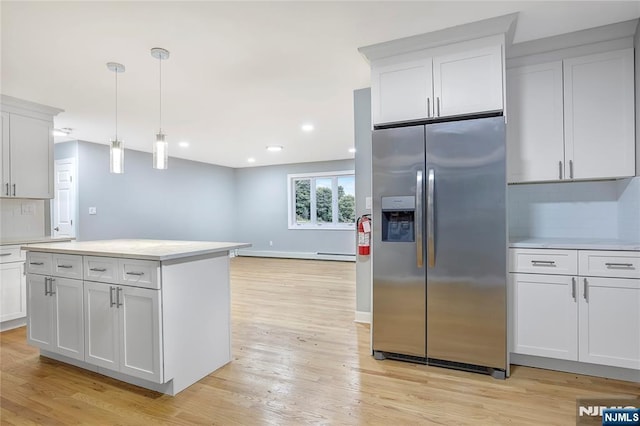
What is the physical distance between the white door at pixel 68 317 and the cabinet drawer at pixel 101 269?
138 mm

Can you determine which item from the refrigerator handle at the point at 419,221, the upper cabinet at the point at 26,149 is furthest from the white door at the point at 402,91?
the upper cabinet at the point at 26,149

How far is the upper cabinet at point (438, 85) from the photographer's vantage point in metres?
2.36

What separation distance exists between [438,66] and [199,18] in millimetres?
1732

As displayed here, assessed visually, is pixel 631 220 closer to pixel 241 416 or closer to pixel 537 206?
pixel 537 206

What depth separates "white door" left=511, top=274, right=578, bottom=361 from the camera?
90.7 inches

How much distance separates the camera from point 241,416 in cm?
192

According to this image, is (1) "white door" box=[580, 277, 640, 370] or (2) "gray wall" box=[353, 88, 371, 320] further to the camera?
(2) "gray wall" box=[353, 88, 371, 320]

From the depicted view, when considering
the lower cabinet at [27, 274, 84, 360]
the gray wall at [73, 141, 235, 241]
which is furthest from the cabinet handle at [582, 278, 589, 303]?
the gray wall at [73, 141, 235, 241]

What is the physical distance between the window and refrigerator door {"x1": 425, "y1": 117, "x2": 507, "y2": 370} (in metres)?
5.41

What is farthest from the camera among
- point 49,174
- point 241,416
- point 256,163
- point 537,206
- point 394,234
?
point 256,163

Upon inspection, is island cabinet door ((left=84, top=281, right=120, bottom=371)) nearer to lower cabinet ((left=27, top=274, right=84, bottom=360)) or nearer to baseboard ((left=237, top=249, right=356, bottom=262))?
lower cabinet ((left=27, top=274, right=84, bottom=360))

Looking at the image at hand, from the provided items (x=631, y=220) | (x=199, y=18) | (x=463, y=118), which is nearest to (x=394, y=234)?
(x=463, y=118)

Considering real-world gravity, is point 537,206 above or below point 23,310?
above

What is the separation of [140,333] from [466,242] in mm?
2277
